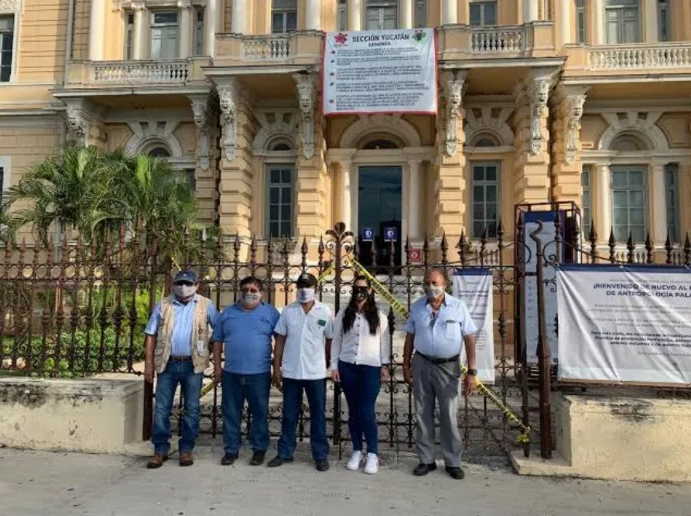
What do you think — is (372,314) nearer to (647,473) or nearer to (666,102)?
(647,473)

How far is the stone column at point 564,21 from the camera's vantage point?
53.8 ft

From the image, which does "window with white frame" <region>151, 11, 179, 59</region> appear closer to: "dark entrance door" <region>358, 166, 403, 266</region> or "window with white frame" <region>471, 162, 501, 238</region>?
"dark entrance door" <region>358, 166, 403, 266</region>

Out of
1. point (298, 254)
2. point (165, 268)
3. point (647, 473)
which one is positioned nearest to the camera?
point (647, 473)

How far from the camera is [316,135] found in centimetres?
1641

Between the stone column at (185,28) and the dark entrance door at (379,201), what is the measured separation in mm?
6415

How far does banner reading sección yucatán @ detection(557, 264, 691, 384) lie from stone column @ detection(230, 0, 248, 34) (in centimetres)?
1338

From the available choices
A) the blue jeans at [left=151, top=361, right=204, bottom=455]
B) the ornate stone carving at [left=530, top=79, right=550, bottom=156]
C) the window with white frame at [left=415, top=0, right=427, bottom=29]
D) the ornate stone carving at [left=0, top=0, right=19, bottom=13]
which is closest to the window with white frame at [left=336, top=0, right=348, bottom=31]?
the window with white frame at [left=415, top=0, right=427, bottom=29]

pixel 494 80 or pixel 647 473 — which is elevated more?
pixel 494 80

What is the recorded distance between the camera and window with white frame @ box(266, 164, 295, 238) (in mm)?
17641

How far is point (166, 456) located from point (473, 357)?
9.91ft

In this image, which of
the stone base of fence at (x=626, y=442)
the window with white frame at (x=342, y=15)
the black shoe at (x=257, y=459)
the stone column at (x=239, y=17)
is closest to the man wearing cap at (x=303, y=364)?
the black shoe at (x=257, y=459)

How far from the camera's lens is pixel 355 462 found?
5.52 meters

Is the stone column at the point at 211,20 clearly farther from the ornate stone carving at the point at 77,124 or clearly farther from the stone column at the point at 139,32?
the ornate stone carving at the point at 77,124

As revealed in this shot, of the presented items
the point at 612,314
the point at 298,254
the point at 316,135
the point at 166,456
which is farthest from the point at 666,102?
the point at 166,456
